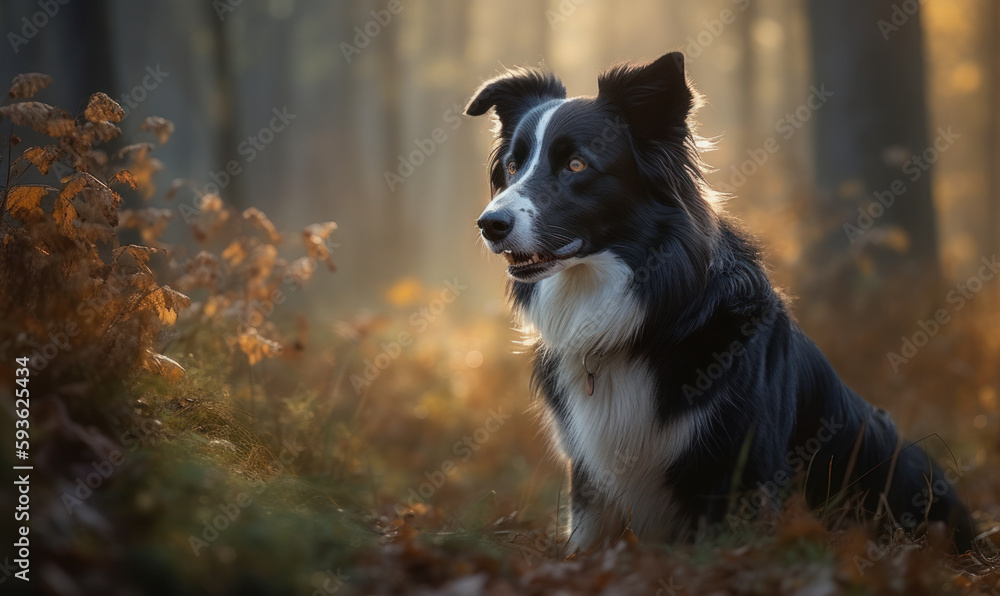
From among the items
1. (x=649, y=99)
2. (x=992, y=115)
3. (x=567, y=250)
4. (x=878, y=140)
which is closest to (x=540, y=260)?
(x=567, y=250)

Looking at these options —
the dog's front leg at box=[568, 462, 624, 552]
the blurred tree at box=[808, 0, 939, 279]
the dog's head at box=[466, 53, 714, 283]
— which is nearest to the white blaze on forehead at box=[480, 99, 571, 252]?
the dog's head at box=[466, 53, 714, 283]

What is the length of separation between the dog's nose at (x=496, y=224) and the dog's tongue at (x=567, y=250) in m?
0.33

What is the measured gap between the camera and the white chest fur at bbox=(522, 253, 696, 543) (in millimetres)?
3443

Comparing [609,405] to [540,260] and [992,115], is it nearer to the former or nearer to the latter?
[540,260]

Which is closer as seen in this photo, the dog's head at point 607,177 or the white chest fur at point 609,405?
the white chest fur at point 609,405

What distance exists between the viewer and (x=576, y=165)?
3867mm

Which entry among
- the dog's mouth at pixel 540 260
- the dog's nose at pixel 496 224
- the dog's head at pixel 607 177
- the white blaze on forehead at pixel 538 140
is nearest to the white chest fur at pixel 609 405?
the dog's mouth at pixel 540 260

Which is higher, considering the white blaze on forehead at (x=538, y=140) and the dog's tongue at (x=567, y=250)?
the white blaze on forehead at (x=538, y=140)

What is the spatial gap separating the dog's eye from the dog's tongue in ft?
1.35

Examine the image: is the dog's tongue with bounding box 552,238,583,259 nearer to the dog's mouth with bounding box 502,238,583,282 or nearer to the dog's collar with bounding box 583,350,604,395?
the dog's mouth with bounding box 502,238,583,282

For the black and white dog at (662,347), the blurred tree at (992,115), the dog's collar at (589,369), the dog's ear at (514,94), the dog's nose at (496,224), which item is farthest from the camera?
the blurred tree at (992,115)

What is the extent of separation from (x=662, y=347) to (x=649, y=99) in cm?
140

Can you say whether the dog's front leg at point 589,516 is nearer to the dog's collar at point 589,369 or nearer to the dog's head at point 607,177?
the dog's collar at point 589,369

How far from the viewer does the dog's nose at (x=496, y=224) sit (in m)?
3.52
